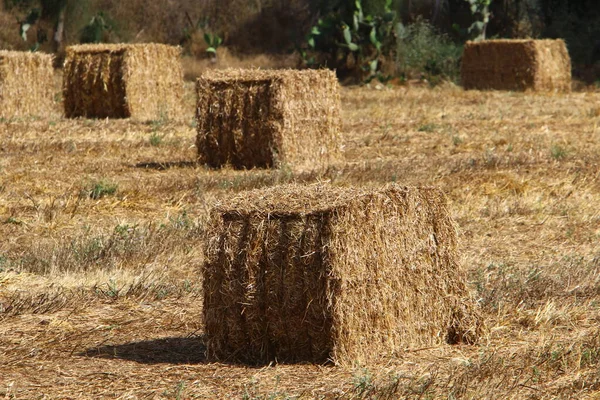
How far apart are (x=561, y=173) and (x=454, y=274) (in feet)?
18.2

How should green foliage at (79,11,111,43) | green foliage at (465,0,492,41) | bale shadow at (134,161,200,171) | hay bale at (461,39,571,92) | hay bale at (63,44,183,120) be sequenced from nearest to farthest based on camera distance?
bale shadow at (134,161,200,171) < hay bale at (63,44,183,120) < hay bale at (461,39,571,92) < green foliage at (465,0,492,41) < green foliage at (79,11,111,43)

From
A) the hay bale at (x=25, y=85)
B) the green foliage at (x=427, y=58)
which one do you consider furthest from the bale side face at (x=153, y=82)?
the green foliage at (x=427, y=58)

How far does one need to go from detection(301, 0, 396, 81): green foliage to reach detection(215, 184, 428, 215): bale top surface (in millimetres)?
19526

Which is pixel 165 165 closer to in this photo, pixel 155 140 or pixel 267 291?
pixel 155 140

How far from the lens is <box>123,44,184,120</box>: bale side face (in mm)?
17266

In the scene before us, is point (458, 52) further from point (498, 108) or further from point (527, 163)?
point (527, 163)

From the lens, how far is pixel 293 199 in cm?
574

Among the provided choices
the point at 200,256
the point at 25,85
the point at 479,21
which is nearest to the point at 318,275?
the point at 200,256

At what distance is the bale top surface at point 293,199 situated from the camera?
555cm

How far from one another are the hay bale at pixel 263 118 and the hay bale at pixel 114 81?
15.9 feet

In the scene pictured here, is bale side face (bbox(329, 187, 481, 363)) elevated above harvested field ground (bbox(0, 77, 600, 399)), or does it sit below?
above

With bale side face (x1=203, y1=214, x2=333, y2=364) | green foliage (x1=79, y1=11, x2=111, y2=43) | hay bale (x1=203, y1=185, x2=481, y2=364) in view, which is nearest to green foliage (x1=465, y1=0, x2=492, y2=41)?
green foliage (x1=79, y1=11, x2=111, y2=43)

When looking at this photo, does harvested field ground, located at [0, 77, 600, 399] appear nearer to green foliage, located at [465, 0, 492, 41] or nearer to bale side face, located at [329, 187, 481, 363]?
bale side face, located at [329, 187, 481, 363]

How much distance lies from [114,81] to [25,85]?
4.59 feet
